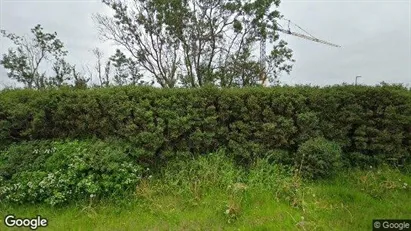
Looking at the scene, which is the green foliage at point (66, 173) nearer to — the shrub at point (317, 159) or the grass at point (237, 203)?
the grass at point (237, 203)

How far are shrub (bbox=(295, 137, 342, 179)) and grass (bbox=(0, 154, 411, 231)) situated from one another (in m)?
0.19

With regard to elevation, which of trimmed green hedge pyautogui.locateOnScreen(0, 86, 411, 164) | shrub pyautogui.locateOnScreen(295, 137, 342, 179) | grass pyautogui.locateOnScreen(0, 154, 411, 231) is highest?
trimmed green hedge pyautogui.locateOnScreen(0, 86, 411, 164)

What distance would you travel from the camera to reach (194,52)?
17.0m

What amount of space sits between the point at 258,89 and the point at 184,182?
2367 millimetres

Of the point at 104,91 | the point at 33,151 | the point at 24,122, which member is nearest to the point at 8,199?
the point at 33,151

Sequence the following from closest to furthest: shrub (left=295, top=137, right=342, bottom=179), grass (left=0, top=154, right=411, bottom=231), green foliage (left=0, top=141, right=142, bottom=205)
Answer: grass (left=0, top=154, right=411, bottom=231), green foliage (left=0, top=141, right=142, bottom=205), shrub (left=295, top=137, right=342, bottom=179)

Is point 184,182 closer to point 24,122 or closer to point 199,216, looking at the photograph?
point 199,216

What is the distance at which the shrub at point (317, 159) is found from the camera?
4.89m

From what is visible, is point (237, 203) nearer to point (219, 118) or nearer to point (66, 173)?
point (219, 118)

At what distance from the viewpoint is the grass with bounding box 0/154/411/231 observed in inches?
147

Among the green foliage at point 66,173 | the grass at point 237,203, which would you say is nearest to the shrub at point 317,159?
the grass at point 237,203

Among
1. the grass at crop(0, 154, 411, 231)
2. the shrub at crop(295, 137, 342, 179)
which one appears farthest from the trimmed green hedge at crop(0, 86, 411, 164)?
the grass at crop(0, 154, 411, 231)

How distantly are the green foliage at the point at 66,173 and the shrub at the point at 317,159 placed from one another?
2942 millimetres

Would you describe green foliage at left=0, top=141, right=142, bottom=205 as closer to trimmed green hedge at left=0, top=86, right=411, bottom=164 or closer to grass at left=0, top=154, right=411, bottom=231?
grass at left=0, top=154, right=411, bottom=231
